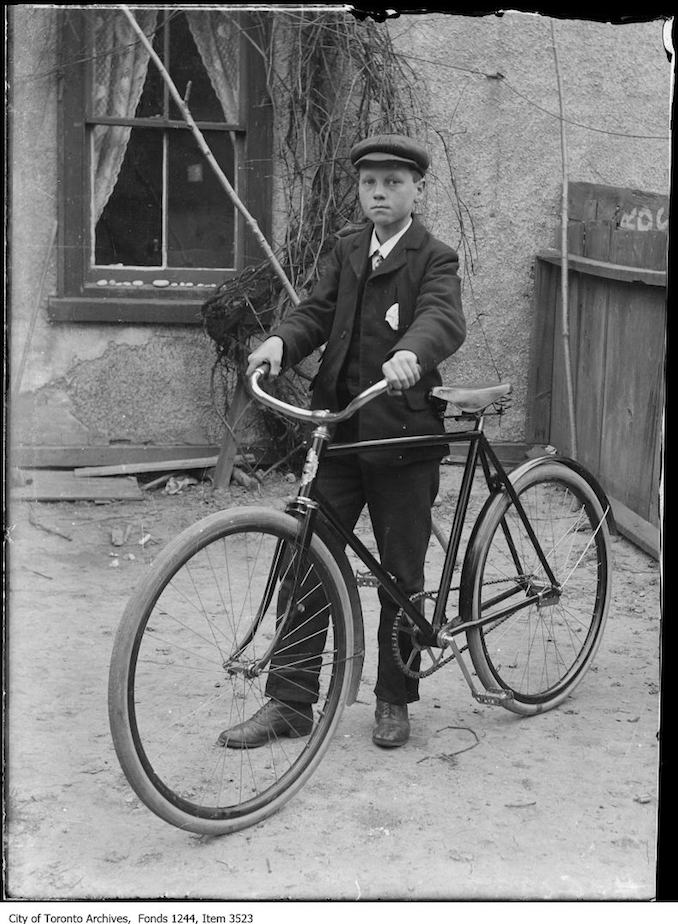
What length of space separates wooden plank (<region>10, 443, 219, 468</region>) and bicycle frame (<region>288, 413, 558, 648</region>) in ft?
10.2

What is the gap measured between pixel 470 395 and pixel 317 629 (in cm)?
84

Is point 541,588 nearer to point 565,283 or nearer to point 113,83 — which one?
point 565,283

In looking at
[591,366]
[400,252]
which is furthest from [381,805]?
[591,366]

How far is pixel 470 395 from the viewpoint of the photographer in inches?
145

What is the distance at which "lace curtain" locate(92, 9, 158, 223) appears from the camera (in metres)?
6.36

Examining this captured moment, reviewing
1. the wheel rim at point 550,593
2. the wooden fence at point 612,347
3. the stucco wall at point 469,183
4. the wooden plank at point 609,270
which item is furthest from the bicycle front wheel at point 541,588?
the stucco wall at point 469,183

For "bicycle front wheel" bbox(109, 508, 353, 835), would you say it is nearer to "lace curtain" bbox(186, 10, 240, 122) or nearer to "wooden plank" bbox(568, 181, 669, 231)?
"lace curtain" bbox(186, 10, 240, 122)

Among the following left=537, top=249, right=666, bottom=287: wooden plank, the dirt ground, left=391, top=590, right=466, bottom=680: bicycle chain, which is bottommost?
the dirt ground

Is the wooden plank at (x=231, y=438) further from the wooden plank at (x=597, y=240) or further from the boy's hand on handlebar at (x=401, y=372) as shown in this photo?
the boy's hand on handlebar at (x=401, y=372)

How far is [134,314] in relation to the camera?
259 inches

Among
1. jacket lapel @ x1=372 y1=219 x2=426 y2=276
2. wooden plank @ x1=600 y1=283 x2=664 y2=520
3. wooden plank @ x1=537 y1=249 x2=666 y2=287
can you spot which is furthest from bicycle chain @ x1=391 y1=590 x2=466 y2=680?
wooden plank @ x1=537 y1=249 x2=666 y2=287

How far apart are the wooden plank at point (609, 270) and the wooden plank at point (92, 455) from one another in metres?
2.35
